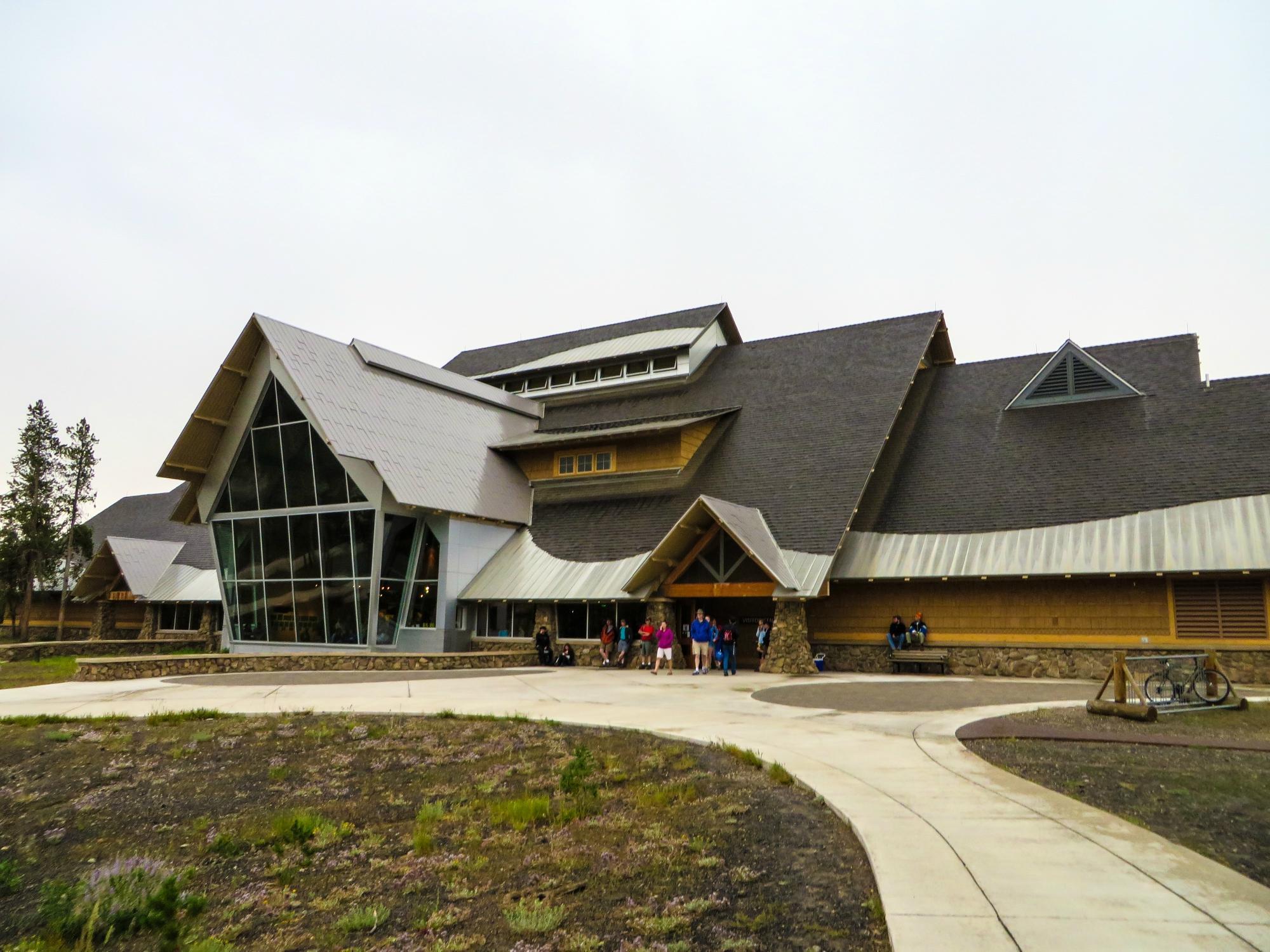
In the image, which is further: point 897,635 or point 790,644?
point 897,635

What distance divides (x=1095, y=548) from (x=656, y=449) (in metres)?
14.7

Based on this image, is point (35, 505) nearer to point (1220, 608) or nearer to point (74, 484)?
point (74, 484)

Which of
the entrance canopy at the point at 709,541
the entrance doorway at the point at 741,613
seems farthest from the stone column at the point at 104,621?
the entrance doorway at the point at 741,613

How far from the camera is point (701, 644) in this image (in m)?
24.4

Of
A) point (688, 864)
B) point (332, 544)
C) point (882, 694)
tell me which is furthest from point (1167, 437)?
point (332, 544)

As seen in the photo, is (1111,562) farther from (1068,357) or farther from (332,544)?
(332,544)

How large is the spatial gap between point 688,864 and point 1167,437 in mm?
23862

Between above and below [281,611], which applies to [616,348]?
above

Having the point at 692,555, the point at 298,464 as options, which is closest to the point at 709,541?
the point at 692,555

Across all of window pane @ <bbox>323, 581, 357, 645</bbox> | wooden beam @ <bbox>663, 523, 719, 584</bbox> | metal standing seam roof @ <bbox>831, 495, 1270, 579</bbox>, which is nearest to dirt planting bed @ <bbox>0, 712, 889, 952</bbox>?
wooden beam @ <bbox>663, 523, 719, 584</bbox>

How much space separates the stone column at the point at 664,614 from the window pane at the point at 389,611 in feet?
28.6

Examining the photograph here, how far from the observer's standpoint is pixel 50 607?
48.0 metres

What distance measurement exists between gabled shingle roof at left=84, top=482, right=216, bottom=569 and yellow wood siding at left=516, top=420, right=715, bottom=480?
79.4 feet

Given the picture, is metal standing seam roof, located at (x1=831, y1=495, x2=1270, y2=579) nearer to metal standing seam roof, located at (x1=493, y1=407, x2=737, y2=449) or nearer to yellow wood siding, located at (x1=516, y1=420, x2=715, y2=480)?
yellow wood siding, located at (x1=516, y1=420, x2=715, y2=480)
